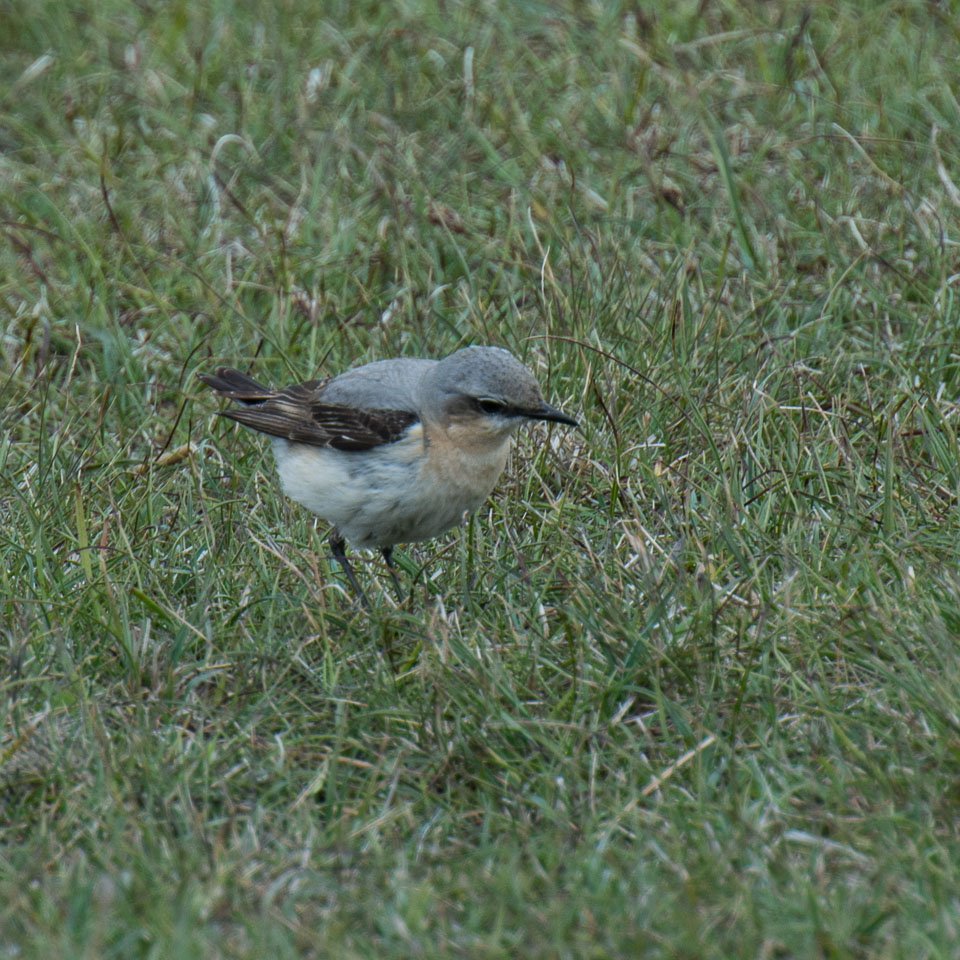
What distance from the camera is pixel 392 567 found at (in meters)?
5.81

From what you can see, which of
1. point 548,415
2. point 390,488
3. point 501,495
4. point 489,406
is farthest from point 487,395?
point 501,495

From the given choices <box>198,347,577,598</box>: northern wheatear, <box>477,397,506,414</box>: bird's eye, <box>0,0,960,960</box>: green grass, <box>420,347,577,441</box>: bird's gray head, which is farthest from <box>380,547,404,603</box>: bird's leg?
<box>477,397,506,414</box>: bird's eye

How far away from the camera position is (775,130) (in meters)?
8.56

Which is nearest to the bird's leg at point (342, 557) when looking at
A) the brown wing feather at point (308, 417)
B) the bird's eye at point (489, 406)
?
the brown wing feather at point (308, 417)

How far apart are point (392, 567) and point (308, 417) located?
67 centimetres

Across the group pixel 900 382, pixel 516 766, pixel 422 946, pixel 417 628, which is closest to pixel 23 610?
pixel 417 628

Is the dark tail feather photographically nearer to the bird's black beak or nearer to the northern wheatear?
the northern wheatear

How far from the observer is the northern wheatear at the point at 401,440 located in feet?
17.7

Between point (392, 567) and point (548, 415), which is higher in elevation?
point (548, 415)

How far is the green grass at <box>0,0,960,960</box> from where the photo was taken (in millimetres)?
3809

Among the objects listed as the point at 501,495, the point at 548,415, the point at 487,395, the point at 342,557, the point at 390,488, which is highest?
the point at 487,395

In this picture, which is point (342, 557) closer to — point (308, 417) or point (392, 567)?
point (392, 567)

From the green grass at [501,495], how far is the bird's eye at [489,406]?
52cm

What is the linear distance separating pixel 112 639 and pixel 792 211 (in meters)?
4.55
